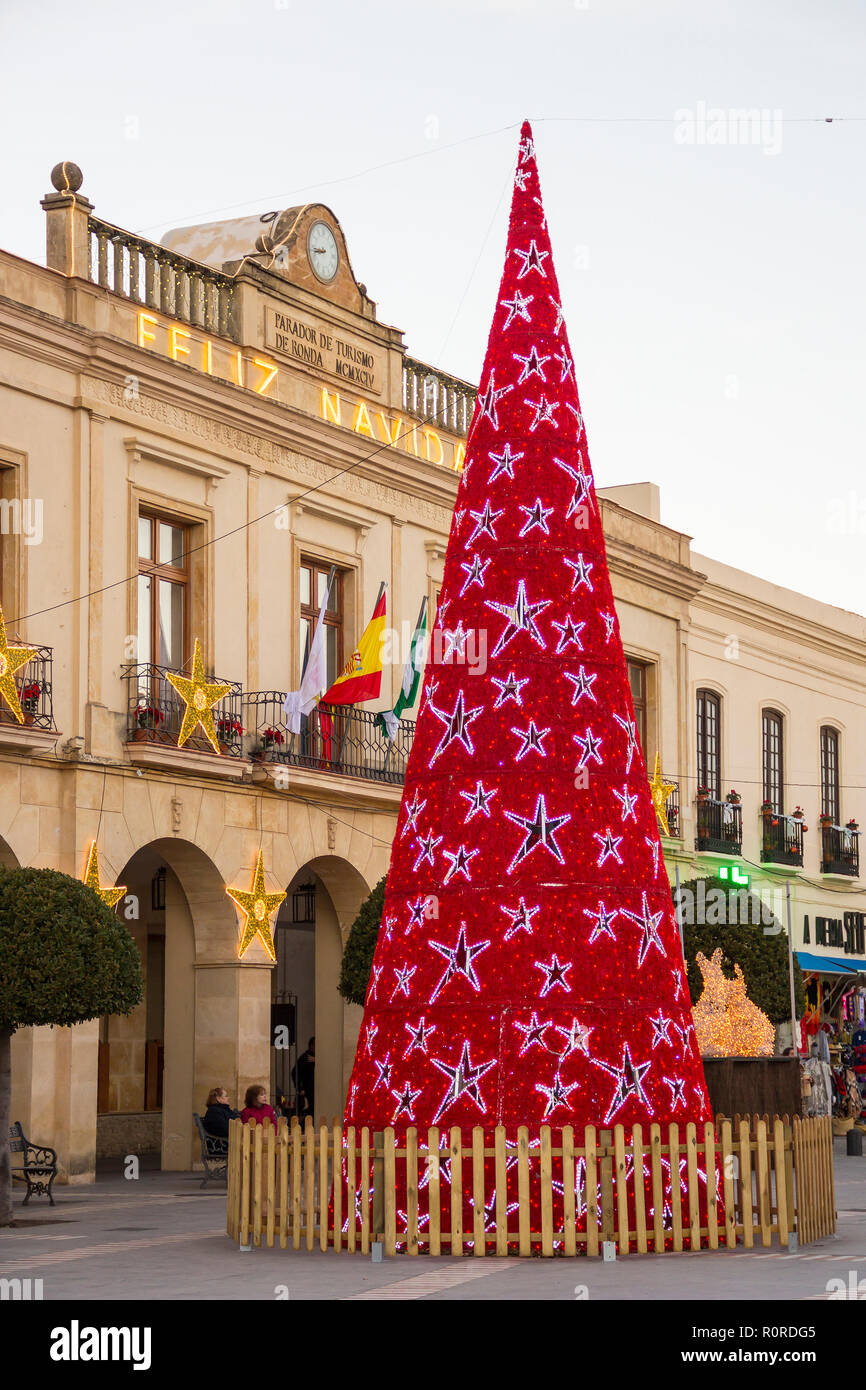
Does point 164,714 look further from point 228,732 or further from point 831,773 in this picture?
point 831,773

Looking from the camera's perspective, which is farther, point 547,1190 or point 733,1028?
point 733,1028

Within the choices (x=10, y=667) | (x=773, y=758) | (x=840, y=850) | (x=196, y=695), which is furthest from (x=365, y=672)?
(x=840, y=850)

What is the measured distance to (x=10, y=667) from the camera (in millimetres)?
18734

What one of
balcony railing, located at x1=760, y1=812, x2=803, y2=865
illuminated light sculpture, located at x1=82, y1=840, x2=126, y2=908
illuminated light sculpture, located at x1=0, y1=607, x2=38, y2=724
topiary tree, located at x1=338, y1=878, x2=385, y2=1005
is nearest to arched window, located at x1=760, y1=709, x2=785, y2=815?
balcony railing, located at x1=760, y1=812, x2=803, y2=865

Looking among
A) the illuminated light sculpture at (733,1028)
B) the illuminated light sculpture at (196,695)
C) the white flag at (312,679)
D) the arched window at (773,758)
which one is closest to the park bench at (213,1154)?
the illuminated light sculpture at (196,695)

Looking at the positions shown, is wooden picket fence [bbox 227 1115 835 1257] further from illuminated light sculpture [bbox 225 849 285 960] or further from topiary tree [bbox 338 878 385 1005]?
illuminated light sculpture [bbox 225 849 285 960]

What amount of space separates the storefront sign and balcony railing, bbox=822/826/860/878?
49.1 feet

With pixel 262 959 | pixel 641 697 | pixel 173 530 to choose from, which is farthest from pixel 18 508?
pixel 641 697

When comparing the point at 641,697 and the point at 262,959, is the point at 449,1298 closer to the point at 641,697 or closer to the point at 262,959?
the point at 262,959

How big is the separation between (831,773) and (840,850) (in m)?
1.63

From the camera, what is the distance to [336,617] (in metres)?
24.8

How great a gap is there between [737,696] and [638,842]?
22712 millimetres

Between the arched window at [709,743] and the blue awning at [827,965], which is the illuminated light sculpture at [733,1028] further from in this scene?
the arched window at [709,743]

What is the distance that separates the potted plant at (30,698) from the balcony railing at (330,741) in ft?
11.8
